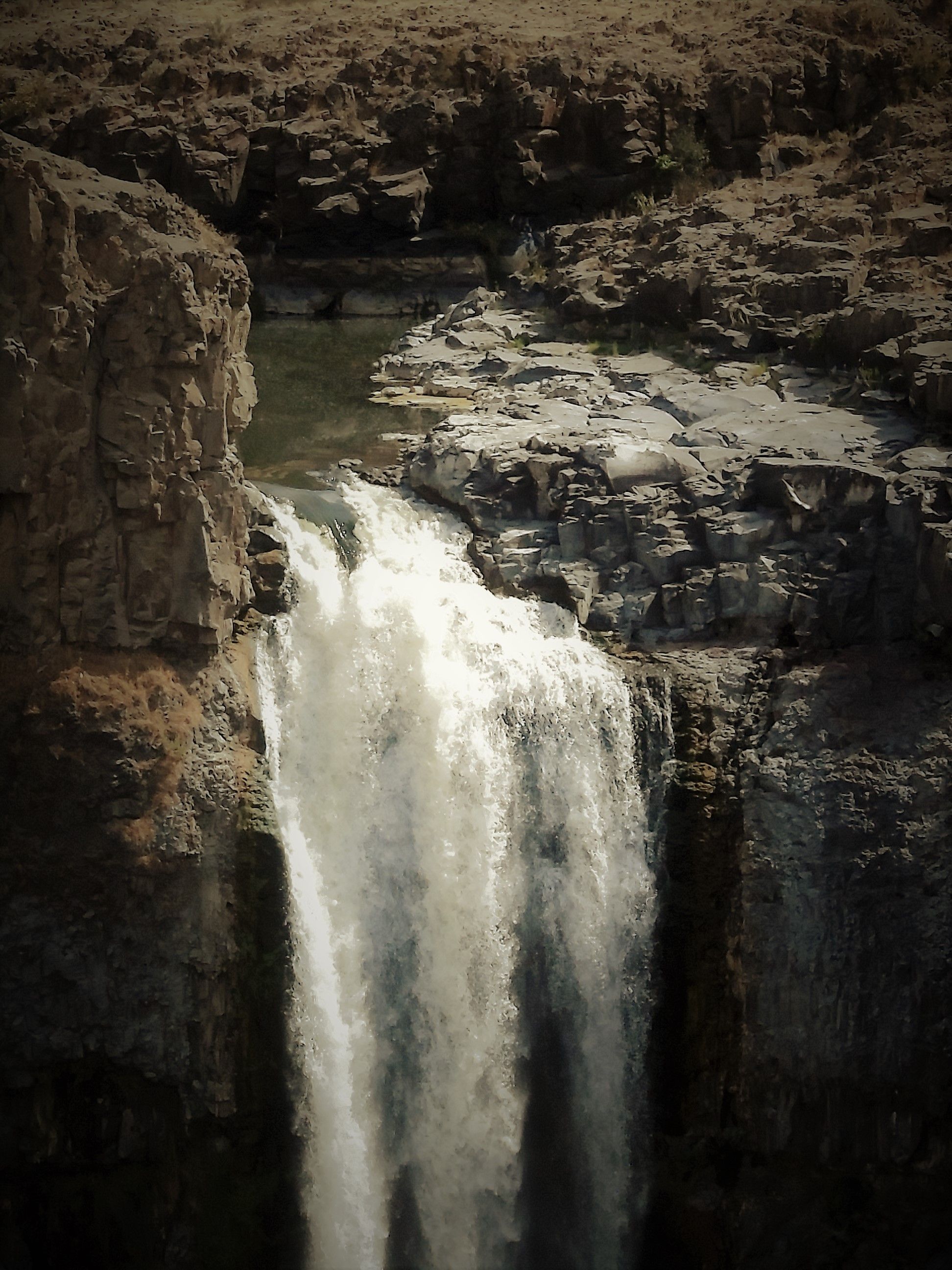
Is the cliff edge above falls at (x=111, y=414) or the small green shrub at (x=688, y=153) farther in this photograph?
the small green shrub at (x=688, y=153)

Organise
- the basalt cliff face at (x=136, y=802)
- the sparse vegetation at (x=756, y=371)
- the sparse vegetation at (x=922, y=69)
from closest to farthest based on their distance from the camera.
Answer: the basalt cliff face at (x=136, y=802), the sparse vegetation at (x=756, y=371), the sparse vegetation at (x=922, y=69)

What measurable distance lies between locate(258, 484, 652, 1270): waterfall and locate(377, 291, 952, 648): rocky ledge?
1086 mm

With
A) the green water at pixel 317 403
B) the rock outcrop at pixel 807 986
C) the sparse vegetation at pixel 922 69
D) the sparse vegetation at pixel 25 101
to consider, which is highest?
the sparse vegetation at pixel 922 69

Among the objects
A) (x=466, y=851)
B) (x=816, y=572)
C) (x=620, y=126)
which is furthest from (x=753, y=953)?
→ (x=620, y=126)

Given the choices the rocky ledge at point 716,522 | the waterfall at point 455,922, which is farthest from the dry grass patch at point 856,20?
the waterfall at point 455,922

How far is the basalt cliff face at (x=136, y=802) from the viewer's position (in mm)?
13367

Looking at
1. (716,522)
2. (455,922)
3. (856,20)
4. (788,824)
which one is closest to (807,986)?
(788,824)

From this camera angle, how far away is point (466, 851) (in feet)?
49.2

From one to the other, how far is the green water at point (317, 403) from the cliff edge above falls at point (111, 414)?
367 centimetres

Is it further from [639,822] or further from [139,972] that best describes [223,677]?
[639,822]

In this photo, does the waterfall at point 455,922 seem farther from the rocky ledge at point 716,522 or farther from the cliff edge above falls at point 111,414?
the cliff edge above falls at point 111,414

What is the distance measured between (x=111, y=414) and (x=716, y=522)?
7191 mm

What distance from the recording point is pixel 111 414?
1341 centimetres

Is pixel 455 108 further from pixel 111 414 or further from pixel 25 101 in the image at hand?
pixel 111 414
